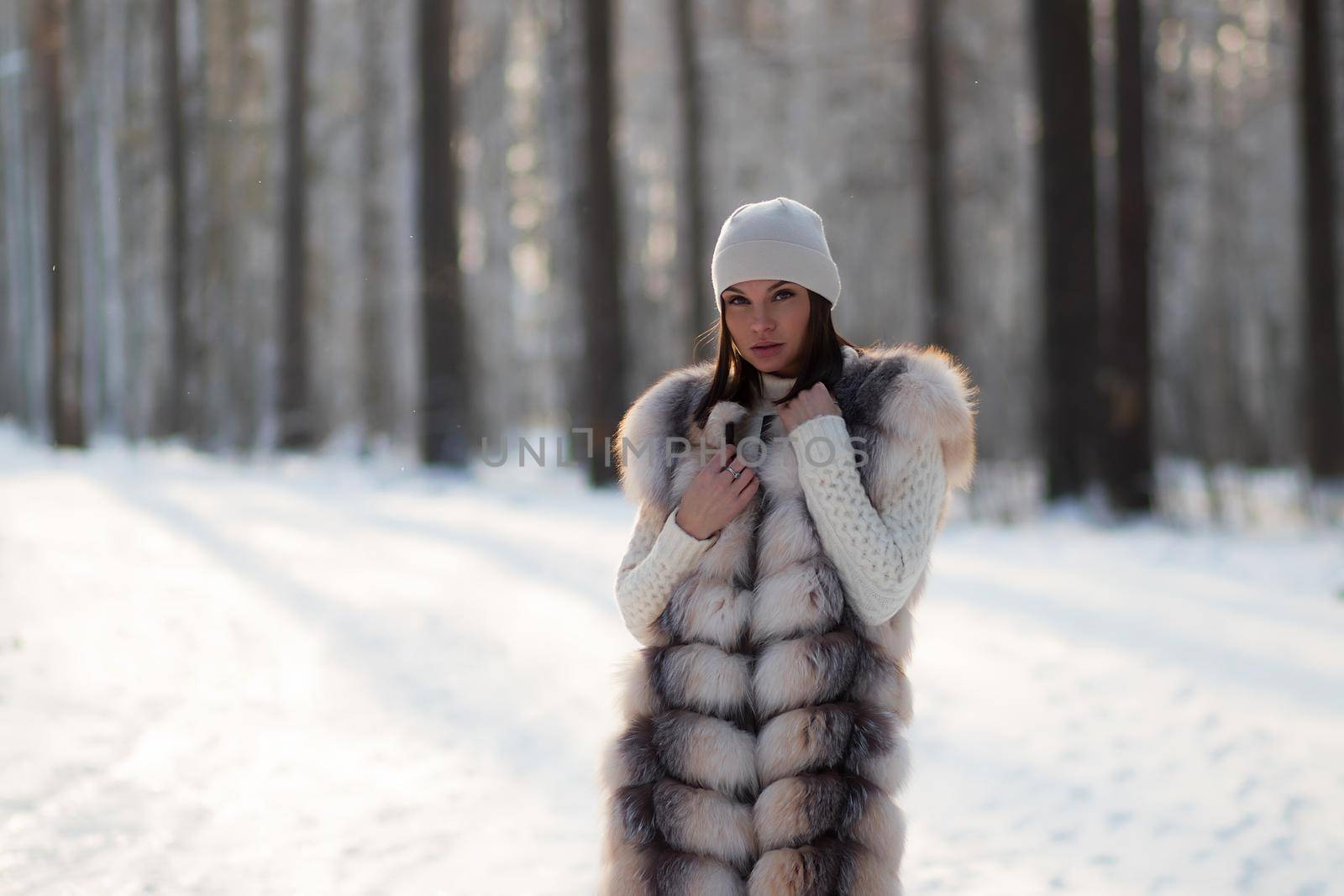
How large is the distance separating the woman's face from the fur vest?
124 millimetres

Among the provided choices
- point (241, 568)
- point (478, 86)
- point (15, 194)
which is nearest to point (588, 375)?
point (241, 568)

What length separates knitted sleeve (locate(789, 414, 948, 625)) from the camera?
199 centimetres

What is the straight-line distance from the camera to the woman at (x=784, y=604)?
2.00 metres

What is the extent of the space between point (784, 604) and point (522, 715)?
10.1ft

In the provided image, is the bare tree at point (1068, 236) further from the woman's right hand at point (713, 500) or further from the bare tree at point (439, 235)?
the woman's right hand at point (713, 500)

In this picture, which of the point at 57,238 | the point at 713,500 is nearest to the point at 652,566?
the point at 713,500

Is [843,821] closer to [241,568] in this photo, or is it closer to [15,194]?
[241,568]

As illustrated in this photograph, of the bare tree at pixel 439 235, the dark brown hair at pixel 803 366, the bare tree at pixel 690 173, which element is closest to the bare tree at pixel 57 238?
the bare tree at pixel 439 235

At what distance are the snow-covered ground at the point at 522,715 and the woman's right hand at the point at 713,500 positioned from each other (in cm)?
162

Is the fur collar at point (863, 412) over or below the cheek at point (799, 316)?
below

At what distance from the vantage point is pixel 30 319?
2162 centimetres

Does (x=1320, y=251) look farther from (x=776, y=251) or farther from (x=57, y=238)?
(x=57, y=238)

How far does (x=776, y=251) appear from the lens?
2068 millimetres

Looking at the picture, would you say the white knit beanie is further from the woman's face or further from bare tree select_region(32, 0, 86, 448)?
bare tree select_region(32, 0, 86, 448)
